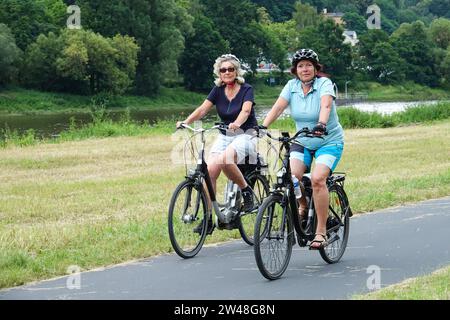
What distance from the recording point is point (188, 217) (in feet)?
33.9

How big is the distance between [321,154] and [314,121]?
316 millimetres

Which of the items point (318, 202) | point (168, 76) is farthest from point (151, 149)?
point (168, 76)

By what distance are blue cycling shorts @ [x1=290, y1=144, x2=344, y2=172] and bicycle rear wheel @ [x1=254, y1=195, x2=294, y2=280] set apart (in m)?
0.70

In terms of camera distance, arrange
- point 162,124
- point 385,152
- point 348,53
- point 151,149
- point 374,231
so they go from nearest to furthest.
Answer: point 374,231 < point 385,152 < point 151,149 < point 162,124 < point 348,53

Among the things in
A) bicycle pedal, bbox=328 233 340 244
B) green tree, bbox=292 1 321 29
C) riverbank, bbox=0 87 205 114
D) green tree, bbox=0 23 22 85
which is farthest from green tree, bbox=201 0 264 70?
bicycle pedal, bbox=328 233 340 244

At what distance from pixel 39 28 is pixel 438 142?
237 feet

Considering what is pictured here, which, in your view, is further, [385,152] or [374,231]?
[385,152]

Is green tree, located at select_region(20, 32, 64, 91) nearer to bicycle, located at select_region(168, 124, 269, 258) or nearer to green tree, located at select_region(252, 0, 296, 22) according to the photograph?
bicycle, located at select_region(168, 124, 269, 258)

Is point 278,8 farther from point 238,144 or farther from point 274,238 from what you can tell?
point 274,238

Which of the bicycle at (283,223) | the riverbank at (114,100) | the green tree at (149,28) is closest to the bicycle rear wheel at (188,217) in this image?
the bicycle at (283,223)

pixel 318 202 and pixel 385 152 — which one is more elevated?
pixel 318 202

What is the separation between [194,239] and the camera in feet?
34.7
